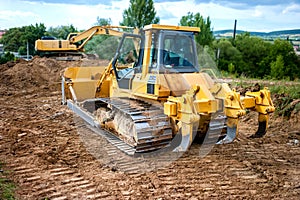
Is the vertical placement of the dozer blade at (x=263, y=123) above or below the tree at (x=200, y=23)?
below

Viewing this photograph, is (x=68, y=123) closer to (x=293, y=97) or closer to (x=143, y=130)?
(x=143, y=130)

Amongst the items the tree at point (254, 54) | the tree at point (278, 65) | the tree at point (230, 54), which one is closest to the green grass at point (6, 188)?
the tree at point (230, 54)

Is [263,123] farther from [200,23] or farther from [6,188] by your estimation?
[200,23]

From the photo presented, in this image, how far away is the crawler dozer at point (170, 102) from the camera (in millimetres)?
4594

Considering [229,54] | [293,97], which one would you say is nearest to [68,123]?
[293,97]

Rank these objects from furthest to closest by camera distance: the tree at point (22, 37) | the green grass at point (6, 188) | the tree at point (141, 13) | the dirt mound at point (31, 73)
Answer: the tree at point (22, 37) < the tree at point (141, 13) < the dirt mound at point (31, 73) < the green grass at point (6, 188)

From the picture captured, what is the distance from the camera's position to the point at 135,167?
482 centimetres

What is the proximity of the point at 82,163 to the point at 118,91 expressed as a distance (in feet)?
6.27

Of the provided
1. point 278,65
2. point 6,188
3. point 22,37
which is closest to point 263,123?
point 6,188

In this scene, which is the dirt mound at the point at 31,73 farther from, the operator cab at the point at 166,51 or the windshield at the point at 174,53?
the windshield at the point at 174,53

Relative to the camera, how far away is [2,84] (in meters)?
13.8

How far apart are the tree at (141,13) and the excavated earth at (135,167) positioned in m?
20.0

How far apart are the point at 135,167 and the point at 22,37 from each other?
29.9 m

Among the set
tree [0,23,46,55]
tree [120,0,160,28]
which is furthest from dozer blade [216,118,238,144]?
tree [0,23,46,55]
